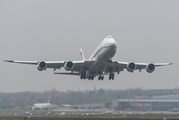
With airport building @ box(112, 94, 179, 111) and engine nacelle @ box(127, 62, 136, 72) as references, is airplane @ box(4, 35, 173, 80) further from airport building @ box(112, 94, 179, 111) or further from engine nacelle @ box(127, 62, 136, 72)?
airport building @ box(112, 94, 179, 111)

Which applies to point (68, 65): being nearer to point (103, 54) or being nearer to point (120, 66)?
point (103, 54)

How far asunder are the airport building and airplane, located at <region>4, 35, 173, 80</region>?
6602mm

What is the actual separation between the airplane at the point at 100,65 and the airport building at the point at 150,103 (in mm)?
6602

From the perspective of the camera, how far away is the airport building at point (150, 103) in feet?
190

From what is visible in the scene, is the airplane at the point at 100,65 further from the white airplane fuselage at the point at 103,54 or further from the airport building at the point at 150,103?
the airport building at the point at 150,103

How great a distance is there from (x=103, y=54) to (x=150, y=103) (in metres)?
20.3

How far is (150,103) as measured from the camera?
60594mm

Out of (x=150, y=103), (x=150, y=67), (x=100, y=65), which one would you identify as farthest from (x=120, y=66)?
(x=150, y=103)

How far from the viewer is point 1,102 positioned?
54.8 meters

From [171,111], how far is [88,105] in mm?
16321

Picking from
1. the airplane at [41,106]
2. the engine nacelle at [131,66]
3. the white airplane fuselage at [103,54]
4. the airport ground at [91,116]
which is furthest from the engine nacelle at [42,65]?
the airplane at [41,106]

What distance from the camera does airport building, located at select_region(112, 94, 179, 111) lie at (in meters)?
58.0

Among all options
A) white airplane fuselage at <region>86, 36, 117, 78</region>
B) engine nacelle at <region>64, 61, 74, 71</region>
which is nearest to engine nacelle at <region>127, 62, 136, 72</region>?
white airplane fuselage at <region>86, 36, 117, 78</region>

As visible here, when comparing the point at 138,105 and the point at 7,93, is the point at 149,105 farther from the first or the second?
the point at 7,93
